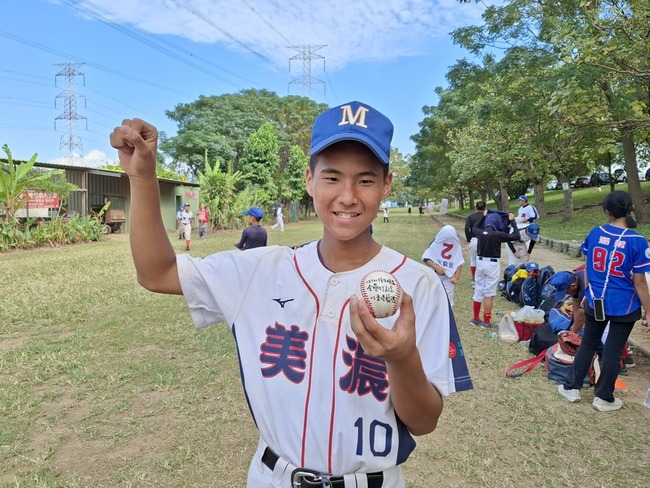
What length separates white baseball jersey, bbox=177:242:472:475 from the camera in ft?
4.32

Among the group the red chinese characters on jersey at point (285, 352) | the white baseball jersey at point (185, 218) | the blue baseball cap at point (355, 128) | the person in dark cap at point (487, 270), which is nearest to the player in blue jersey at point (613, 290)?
the person in dark cap at point (487, 270)

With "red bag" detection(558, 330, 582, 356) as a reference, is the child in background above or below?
above

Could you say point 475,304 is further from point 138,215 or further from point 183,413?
point 138,215

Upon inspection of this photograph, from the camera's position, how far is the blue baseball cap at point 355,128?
4.45 ft

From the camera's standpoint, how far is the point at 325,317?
54.7 inches

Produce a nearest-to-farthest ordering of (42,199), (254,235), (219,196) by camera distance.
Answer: (254,235)
(42,199)
(219,196)

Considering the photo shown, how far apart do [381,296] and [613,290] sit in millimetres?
4192

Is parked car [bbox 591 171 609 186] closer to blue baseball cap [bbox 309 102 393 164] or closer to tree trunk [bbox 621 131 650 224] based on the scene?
tree trunk [bbox 621 131 650 224]

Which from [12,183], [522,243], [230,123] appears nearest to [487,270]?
[522,243]

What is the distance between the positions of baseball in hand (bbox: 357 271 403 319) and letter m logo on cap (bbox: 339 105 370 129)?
0.48 m

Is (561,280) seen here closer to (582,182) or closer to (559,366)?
(559,366)

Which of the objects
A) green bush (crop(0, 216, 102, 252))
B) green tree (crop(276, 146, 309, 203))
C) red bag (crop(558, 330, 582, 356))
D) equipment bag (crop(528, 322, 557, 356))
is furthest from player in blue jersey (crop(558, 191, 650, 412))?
green tree (crop(276, 146, 309, 203))

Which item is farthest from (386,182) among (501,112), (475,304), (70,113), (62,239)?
(70,113)

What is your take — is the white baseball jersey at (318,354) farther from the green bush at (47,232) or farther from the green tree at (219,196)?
the green tree at (219,196)
